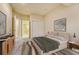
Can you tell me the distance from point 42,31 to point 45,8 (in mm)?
510

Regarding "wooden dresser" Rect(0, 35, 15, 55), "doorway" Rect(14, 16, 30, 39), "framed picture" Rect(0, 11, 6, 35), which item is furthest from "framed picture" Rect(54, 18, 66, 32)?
"framed picture" Rect(0, 11, 6, 35)

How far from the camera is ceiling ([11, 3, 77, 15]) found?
198 centimetres

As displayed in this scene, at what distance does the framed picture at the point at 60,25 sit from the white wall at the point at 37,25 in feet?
1.06

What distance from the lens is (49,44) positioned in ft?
6.73

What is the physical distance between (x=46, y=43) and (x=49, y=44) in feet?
0.23

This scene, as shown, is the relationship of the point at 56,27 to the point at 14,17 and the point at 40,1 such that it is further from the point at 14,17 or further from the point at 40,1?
the point at 14,17

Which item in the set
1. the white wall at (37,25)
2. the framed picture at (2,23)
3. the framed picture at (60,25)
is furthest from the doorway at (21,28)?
the framed picture at (60,25)

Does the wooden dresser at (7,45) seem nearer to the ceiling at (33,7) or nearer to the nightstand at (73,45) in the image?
the ceiling at (33,7)

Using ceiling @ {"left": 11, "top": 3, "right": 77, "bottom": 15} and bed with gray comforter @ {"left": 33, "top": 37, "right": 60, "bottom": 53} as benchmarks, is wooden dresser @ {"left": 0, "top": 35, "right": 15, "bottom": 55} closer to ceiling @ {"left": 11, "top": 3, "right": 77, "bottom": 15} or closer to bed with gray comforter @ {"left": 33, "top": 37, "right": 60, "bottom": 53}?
bed with gray comforter @ {"left": 33, "top": 37, "right": 60, "bottom": 53}

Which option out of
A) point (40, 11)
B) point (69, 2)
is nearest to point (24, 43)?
point (40, 11)

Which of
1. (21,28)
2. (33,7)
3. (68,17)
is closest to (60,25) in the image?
(68,17)

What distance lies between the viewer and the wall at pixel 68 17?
1.99m

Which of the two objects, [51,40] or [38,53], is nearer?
[38,53]

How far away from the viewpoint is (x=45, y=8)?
2.04 meters
